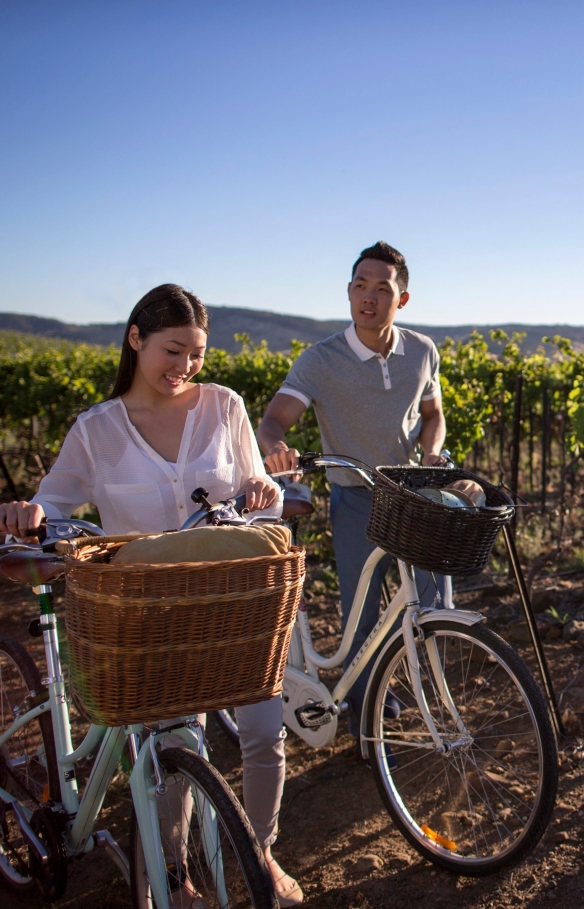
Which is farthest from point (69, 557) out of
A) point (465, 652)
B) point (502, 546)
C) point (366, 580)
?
point (502, 546)

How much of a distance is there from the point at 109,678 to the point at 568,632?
3.56 metres

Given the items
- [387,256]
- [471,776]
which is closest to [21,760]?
[471,776]

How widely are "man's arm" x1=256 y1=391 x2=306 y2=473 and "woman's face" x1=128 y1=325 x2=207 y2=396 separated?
471 mm

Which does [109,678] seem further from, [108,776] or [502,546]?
[502,546]

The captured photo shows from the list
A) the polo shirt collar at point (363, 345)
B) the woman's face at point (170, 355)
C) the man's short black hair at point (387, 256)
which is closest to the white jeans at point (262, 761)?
the woman's face at point (170, 355)

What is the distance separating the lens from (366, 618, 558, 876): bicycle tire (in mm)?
2488

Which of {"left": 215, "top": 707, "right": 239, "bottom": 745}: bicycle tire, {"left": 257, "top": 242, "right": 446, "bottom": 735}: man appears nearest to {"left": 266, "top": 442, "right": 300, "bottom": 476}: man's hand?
{"left": 257, "top": 242, "right": 446, "bottom": 735}: man

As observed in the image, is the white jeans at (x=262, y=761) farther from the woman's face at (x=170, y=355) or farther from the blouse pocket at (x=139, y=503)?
the woman's face at (x=170, y=355)

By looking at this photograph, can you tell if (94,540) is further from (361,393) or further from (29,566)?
(361,393)

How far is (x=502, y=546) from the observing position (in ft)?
21.2

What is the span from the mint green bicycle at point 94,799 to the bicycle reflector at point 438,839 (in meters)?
0.68

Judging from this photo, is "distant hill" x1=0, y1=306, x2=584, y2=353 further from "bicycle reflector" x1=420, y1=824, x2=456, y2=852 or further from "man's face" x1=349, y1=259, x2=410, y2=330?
"bicycle reflector" x1=420, y1=824, x2=456, y2=852

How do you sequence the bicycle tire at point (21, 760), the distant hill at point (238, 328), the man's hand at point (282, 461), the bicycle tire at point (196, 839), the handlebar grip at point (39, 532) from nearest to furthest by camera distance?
the bicycle tire at point (196, 839) → the handlebar grip at point (39, 532) → the bicycle tire at point (21, 760) → the man's hand at point (282, 461) → the distant hill at point (238, 328)

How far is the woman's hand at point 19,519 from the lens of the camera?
82.3 inches
